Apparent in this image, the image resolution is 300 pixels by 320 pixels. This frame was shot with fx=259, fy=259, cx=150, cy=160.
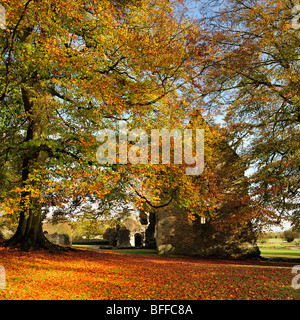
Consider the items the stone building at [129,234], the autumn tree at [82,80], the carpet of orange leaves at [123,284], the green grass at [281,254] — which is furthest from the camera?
the stone building at [129,234]

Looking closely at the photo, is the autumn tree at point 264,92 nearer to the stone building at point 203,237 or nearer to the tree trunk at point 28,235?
the stone building at point 203,237

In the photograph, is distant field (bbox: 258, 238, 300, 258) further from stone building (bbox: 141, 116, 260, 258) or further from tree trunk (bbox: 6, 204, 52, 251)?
tree trunk (bbox: 6, 204, 52, 251)

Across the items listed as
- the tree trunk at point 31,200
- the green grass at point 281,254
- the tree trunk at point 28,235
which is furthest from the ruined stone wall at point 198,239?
the tree trunk at point 31,200

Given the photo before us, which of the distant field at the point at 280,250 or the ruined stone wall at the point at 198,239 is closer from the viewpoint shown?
the ruined stone wall at the point at 198,239

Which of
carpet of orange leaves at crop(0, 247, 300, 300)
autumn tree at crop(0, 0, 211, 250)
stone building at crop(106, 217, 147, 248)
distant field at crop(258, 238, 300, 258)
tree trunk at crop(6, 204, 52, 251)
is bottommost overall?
distant field at crop(258, 238, 300, 258)

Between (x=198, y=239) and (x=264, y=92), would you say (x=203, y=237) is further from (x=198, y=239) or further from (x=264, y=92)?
(x=264, y=92)

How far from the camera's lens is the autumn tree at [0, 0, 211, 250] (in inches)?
377

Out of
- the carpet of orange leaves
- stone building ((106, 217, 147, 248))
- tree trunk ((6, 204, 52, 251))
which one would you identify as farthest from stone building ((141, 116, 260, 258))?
the carpet of orange leaves

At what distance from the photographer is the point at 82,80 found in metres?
9.86

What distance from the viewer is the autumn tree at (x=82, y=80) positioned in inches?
377

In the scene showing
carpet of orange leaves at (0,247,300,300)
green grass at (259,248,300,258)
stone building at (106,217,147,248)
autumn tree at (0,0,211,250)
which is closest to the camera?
carpet of orange leaves at (0,247,300,300)

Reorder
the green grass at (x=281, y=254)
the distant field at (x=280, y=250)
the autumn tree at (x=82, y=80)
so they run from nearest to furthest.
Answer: the autumn tree at (x=82, y=80), the green grass at (x=281, y=254), the distant field at (x=280, y=250)

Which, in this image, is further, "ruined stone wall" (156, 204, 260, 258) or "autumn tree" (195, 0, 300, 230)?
"ruined stone wall" (156, 204, 260, 258)

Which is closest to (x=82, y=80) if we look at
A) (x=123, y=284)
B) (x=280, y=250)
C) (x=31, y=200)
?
(x=31, y=200)
